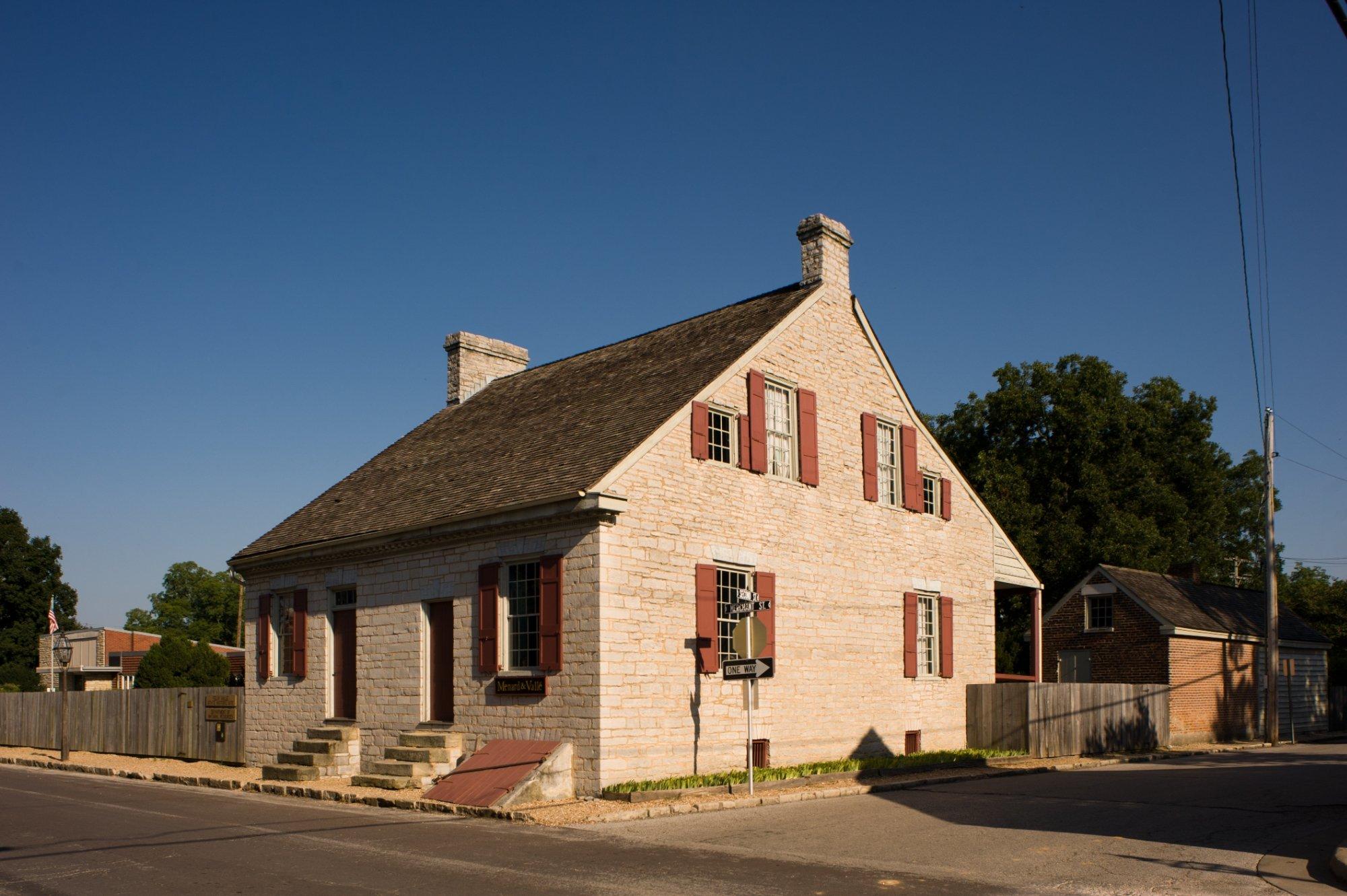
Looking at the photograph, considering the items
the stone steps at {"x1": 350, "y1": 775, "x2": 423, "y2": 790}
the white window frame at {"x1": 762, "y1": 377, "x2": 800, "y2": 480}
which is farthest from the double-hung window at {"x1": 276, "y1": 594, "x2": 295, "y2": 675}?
the white window frame at {"x1": 762, "y1": 377, "x2": 800, "y2": 480}

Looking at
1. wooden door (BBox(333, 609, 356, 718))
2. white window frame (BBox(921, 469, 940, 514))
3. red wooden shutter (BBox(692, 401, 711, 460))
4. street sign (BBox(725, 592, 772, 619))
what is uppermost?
red wooden shutter (BBox(692, 401, 711, 460))

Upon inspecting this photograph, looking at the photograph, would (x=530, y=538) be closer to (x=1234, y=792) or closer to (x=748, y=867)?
(x=748, y=867)

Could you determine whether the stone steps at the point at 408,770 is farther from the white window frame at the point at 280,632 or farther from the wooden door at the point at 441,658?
the white window frame at the point at 280,632

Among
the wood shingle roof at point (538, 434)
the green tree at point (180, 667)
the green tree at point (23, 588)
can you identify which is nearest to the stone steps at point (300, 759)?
the wood shingle roof at point (538, 434)

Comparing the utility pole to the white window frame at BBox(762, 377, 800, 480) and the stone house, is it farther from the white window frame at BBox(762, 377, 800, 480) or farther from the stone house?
the white window frame at BBox(762, 377, 800, 480)

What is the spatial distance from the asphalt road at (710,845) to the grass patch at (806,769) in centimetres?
145

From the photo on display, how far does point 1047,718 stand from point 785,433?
30.8ft

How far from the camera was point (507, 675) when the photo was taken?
1750 cm

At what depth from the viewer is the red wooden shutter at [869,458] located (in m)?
22.1

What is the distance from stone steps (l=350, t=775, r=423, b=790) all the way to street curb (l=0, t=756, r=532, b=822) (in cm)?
58

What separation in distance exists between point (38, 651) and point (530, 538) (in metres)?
57.3

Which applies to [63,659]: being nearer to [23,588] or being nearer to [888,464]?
[888,464]

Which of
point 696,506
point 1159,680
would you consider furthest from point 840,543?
point 1159,680

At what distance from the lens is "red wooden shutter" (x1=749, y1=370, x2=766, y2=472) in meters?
19.3
